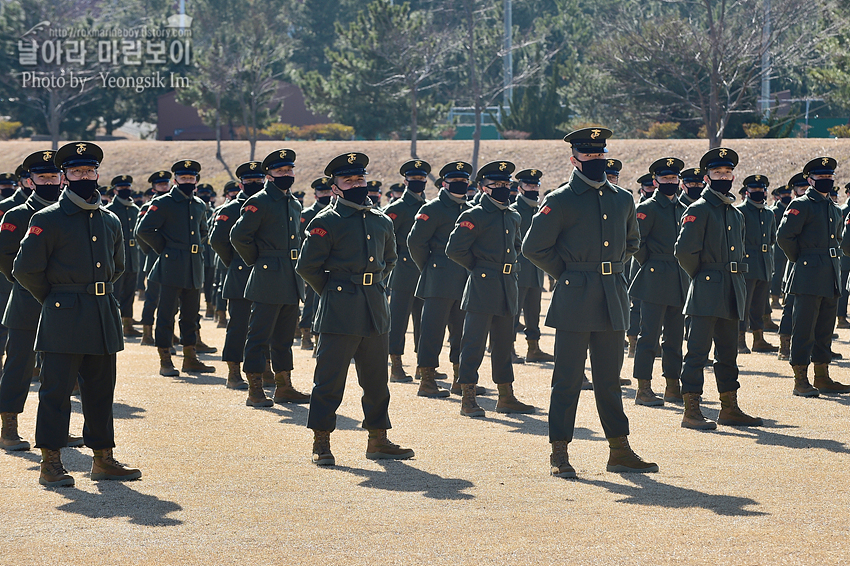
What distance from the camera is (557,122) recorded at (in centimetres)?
4444

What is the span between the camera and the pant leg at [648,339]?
1022cm

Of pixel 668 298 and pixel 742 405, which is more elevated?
pixel 668 298

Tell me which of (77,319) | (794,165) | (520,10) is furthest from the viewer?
(520,10)

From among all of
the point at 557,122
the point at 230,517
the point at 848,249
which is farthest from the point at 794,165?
the point at 230,517

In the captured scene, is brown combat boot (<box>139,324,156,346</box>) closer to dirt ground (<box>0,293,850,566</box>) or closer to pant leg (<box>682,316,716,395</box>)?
dirt ground (<box>0,293,850,566</box>)

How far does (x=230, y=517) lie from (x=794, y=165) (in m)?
31.4

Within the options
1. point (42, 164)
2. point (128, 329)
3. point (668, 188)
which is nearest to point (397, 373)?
point (668, 188)

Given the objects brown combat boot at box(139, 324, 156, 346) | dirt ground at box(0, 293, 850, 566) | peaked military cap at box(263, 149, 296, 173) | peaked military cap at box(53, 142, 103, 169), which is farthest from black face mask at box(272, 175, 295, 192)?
brown combat boot at box(139, 324, 156, 346)

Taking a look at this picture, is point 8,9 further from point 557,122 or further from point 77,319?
point 77,319

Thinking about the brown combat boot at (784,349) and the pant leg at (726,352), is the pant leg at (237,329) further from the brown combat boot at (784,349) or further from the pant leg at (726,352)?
the brown combat boot at (784,349)

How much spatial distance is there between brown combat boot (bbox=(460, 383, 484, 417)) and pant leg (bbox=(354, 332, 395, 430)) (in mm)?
1819

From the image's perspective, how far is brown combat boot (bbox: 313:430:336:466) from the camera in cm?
781

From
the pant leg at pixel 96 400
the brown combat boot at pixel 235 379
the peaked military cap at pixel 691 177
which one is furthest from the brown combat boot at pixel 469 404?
the pant leg at pixel 96 400

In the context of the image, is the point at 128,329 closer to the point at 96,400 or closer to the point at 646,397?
the point at 646,397
